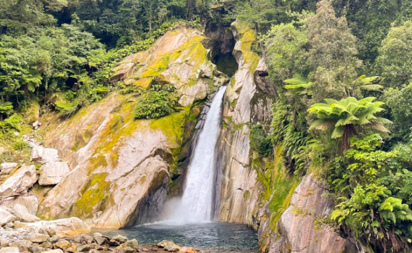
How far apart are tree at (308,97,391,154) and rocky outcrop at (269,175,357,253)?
199 cm

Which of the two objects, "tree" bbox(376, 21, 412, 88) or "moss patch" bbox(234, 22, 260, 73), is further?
"moss patch" bbox(234, 22, 260, 73)

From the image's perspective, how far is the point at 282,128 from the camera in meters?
17.5

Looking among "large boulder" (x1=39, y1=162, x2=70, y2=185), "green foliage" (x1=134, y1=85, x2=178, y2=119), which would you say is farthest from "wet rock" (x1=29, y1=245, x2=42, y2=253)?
"green foliage" (x1=134, y1=85, x2=178, y2=119)

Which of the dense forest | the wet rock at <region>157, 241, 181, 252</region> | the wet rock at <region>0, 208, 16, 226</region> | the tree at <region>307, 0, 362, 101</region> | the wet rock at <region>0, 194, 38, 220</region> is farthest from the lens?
the wet rock at <region>0, 194, 38, 220</region>

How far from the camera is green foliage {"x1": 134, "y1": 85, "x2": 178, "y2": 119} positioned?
25.1 meters

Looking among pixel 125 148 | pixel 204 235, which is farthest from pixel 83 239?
pixel 125 148

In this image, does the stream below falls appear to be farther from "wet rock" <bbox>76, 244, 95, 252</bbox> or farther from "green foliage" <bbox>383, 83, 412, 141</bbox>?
"green foliage" <bbox>383, 83, 412, 141</bbox>

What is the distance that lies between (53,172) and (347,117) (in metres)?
20.0

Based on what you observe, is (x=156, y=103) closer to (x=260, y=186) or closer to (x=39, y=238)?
(x=260, y=186)

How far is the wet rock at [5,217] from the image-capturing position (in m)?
16.3

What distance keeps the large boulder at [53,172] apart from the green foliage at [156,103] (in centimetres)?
668

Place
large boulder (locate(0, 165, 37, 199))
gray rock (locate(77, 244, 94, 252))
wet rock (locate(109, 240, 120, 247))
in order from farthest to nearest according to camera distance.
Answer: large boulder (locate(0, 165, 37, 199)), wet rock (locate(109, 240, 120, 247)), gray rock (locate(77, 244, 94, 252))

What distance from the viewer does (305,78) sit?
15.6 meters

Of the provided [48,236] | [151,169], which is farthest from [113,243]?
[151,169]
